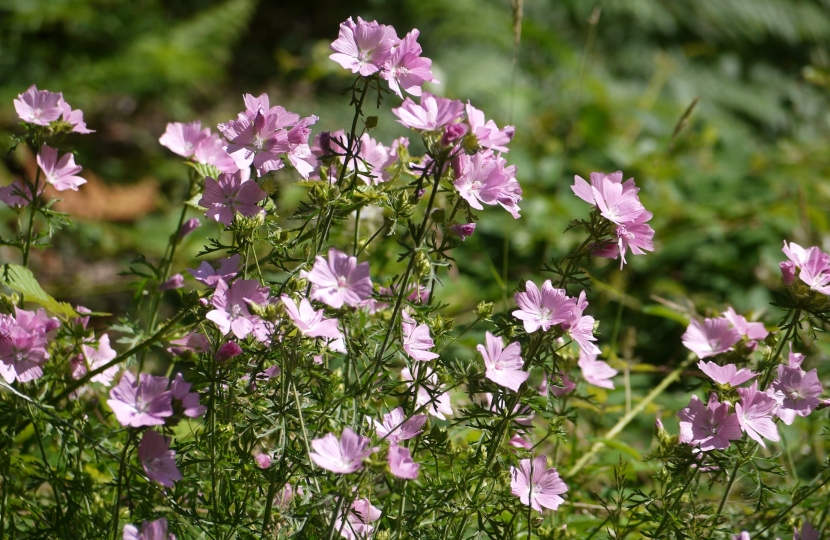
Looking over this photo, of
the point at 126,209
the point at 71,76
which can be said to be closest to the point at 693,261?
the point at 126,209

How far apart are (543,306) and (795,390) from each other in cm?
30

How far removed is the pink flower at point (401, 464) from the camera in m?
0.64

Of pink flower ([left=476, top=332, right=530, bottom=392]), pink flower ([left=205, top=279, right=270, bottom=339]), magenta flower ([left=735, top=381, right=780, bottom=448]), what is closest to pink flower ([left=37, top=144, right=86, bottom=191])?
pink flower ([left=205, top=279, right=270, bottom=339])

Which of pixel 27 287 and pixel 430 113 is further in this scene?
pixel 27 287

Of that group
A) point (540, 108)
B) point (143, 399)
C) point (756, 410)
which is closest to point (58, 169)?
point (143, 399)

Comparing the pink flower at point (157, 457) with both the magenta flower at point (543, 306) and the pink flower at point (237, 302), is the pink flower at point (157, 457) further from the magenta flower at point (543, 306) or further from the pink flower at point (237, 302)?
the magenta flower at point (543, 306)

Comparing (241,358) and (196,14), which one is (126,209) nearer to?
(196,14)

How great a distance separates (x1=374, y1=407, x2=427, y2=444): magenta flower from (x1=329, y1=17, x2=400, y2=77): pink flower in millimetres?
341

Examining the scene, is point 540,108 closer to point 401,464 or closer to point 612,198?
point 612,198

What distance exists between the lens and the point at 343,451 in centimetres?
66

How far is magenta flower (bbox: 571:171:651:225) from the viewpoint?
2.45ft

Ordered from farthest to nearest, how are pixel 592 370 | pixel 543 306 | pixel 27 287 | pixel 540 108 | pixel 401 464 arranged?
1. pixel 540 108
2. pixel 592 370
3. pixel 27 287
4. pixel 543 306
5. pixel 401 464

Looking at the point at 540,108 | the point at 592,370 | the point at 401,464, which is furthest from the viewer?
the point at 540,108

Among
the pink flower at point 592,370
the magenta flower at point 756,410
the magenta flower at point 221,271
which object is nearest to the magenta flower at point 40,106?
the magenta flower at point 221,271
